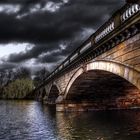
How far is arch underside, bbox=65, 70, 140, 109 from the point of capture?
3344cm

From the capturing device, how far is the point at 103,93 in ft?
123

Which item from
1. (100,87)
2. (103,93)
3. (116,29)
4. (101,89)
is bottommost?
(103,93)

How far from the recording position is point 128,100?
40.7 metres

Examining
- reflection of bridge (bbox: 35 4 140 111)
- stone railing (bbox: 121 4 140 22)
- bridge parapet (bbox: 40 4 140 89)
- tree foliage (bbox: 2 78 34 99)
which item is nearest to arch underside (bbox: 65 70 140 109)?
→ reflection of bridge (bbox: 35 4 140 111)

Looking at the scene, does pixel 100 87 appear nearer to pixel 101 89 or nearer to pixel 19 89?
pixel 101 89

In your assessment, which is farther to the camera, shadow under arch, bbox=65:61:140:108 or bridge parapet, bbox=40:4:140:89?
shadow under arch, bbox=65:61:140:108

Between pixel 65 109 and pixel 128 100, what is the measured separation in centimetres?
819

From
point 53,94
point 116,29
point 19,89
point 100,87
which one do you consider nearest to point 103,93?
point 100,87

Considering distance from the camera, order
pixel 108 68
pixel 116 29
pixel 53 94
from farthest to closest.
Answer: pixel 53 94, pixel 108 68, pixel 116 29

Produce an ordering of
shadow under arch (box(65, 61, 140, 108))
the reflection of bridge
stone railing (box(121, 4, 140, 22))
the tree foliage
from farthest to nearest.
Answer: the tree foliage < shadow under arch (box(65, 61, 140, 108)) < the reflection of bridge < stone railing (box(121, 4, 140, 22))

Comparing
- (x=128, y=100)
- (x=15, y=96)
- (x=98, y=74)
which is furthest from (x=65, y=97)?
(x=15, y=96)

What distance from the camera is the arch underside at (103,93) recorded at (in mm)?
33438

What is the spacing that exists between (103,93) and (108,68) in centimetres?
1693

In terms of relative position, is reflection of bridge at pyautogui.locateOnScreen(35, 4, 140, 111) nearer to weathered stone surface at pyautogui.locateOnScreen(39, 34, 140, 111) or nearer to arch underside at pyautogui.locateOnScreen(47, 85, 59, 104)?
weathered stone surface at pyautogui.locateOnScreen(39, 34, 140, 111)
